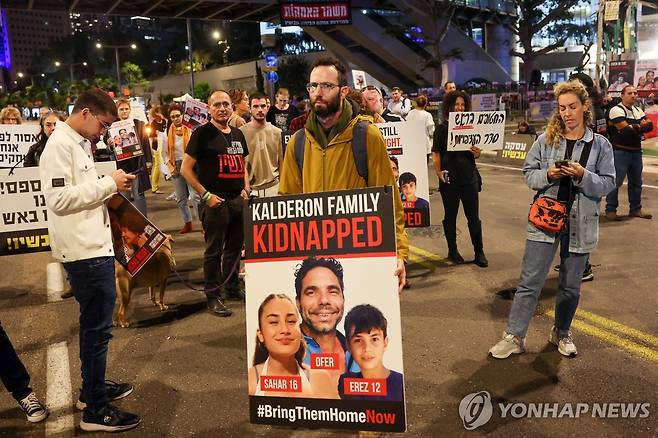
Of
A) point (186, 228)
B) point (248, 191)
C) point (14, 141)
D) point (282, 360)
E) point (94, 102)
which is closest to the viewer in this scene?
point (282, 360)

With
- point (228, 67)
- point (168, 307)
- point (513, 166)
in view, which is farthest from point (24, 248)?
point (228, 67)

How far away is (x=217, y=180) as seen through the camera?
5.69 meters

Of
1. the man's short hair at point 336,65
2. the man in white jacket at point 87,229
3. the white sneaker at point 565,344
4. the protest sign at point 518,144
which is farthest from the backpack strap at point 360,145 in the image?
the protest sign at point 518,144

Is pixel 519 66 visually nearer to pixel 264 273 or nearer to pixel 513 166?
pixel 513 166

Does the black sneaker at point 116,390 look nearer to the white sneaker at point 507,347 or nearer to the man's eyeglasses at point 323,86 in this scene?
the man's eyeglasses at point 323,86

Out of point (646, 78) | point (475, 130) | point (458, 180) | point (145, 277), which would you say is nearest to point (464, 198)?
point (458, 180)

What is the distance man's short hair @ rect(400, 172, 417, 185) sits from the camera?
6934 mm

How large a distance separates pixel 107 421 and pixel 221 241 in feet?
7.90

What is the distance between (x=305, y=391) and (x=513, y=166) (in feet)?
→ 46.2

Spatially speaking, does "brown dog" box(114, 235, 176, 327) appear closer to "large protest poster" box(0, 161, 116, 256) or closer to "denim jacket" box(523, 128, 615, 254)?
"large protest poster" box(0, 161, 116, 256)

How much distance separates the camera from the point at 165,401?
13.4ft

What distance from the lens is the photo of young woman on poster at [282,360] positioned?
2793 mm

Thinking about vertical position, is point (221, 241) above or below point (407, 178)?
below

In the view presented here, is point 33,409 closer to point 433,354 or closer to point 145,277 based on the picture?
point 145,277
